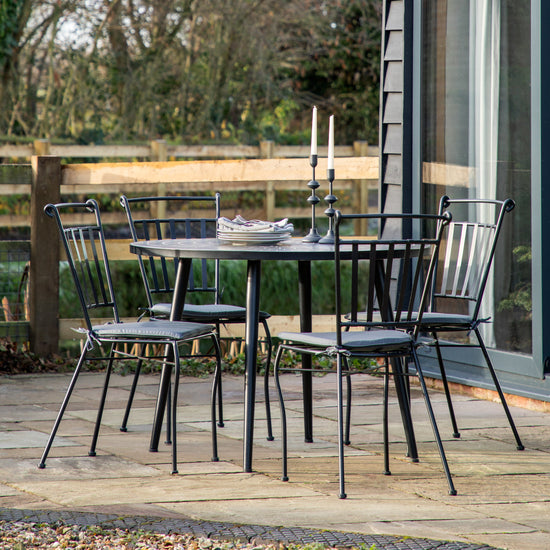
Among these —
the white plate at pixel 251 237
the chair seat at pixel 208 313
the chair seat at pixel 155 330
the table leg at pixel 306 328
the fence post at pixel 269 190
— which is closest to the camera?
the chair seat at pixel 155 330

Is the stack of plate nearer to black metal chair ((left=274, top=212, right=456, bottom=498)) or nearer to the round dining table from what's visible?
the round dining table

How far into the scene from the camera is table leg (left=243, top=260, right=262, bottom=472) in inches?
133

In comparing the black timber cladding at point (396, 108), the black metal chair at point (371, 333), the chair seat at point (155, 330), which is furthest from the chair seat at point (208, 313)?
the black timber cladding at point (396, 108)

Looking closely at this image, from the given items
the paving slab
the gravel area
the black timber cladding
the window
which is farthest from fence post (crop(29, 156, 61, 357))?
the gravel area

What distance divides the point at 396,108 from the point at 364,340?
2364 mm

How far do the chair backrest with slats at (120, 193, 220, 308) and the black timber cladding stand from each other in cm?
100

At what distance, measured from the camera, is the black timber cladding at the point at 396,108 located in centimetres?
519

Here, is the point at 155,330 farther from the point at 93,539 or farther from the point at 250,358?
the point at 93,539

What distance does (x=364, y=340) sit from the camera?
320 centimetres

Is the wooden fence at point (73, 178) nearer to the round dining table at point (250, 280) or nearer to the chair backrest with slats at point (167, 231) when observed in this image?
the chair backrest with slats at point (167, 231)

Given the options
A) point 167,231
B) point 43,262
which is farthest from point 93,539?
point 167,231

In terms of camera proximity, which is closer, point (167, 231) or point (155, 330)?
point (155, 330)

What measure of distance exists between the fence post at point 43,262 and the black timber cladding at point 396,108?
186 cm

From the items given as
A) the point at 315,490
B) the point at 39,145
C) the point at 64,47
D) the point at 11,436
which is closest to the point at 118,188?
the point at 39,145
